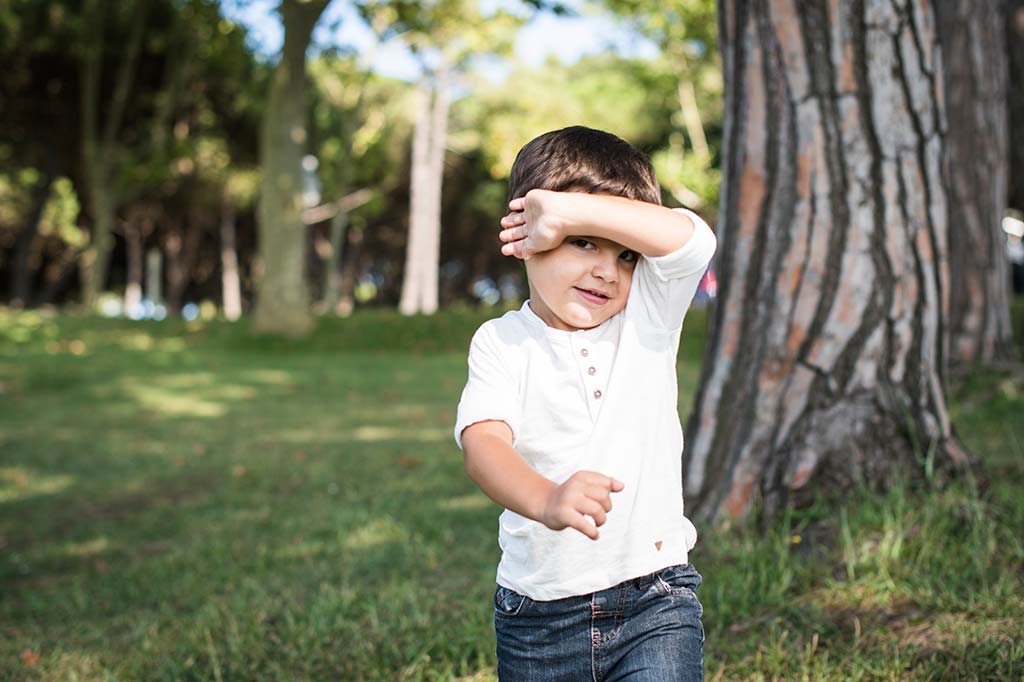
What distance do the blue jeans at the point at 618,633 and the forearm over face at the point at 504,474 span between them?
38 cm

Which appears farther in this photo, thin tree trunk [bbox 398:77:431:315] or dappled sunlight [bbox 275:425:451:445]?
thin tree trunk [bbox 398:77:431:315]

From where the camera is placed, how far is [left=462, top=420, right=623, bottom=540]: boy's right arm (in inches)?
67.7

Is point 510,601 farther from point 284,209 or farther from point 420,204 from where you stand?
point 420,204

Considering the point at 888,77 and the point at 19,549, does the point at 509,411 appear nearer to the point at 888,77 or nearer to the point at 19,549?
the point at 888,77

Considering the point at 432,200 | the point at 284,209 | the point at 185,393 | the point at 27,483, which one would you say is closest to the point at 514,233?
the point at 27,483

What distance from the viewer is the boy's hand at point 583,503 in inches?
67.5

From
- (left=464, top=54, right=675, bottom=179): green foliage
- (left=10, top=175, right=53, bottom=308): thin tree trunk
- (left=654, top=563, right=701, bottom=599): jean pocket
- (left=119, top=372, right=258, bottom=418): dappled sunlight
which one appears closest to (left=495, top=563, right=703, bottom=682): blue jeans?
(left=654, top=563, right=701, bottom=599): jean pocket

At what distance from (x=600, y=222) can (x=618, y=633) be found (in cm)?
84

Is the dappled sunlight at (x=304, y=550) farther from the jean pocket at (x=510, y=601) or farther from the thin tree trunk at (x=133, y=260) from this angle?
the thin tree trunk at (x=133, y=260)

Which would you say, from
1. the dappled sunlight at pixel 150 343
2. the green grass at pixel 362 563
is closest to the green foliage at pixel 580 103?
the dappled sunlight at pixel 150 343

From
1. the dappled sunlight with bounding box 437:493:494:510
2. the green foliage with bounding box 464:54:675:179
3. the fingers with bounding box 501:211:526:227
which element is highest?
the green foliage with bounding box 464:54:675:179

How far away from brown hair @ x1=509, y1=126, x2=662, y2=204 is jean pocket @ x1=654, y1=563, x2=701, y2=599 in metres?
0.77

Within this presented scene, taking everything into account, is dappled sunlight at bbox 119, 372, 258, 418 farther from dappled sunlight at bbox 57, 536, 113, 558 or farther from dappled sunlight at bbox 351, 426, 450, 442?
dappled sunlight at bbox 57, 536, 113, 558

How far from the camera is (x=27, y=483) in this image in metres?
6.87
